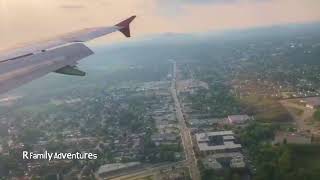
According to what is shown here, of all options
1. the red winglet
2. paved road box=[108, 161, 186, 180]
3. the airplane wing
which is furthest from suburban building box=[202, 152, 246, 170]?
the airplane wing

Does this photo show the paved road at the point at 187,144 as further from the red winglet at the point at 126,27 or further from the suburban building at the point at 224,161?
the red winglet at the point at 126,27

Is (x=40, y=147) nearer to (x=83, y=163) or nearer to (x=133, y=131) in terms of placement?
(x=83, y=163)

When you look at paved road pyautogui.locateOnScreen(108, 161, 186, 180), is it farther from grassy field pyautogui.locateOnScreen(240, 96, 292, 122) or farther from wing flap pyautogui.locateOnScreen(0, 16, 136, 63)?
wing flap pyautogui.locateOnScreen(0, 16, 136, 63)

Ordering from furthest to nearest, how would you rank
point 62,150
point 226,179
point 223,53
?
point 223,53
point 62,150
point 226,179

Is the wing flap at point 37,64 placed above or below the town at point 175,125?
above

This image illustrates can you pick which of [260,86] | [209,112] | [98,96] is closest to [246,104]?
[209,112]

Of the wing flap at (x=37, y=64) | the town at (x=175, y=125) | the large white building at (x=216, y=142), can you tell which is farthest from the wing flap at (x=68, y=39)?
the large white building at (x=216, y=142)

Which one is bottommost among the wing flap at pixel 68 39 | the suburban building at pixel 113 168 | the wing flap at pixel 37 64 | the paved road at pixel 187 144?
the paved road at pixel 187 144
